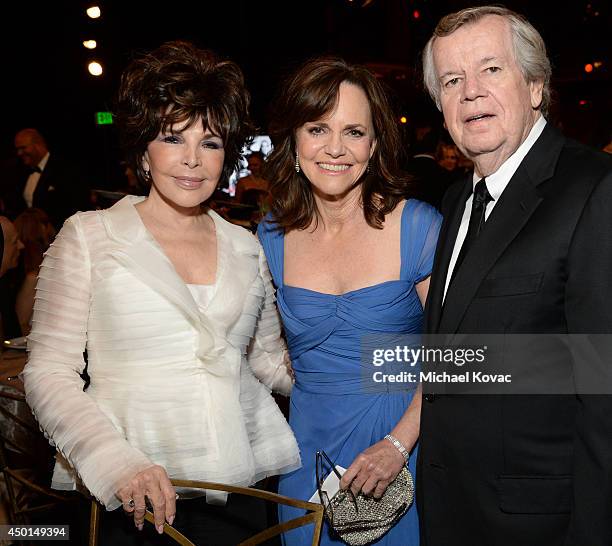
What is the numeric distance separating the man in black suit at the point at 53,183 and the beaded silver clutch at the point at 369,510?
6.39 metres

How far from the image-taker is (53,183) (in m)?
7.66

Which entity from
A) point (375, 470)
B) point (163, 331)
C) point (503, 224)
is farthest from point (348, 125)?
point (375, 470)

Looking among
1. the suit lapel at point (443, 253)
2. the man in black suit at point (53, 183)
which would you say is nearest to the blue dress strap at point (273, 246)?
the suit lapel at point (443, 253)

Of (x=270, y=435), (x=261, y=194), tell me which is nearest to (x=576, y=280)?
(x=270, y=435)

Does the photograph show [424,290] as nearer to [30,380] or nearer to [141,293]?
[141,293]

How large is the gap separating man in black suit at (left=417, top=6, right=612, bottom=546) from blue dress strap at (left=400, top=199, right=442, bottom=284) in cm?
31

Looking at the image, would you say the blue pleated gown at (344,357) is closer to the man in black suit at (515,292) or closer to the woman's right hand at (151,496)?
the man in black suit at (515,292)

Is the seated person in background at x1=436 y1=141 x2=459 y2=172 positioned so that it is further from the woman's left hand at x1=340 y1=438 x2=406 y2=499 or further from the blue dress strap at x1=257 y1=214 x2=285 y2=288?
the woman's left hand at x1=340 y1=438 x2=406 y2=499

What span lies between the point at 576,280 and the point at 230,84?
3.69 feet

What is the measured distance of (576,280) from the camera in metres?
1.38

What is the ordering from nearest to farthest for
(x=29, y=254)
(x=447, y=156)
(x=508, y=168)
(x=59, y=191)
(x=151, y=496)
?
(x=151, y=496) < (x=508, y=168) < (x=29, y=254) < (x=59, y=191) < (x=447, y=156)

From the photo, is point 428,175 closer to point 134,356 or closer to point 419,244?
point 419,244

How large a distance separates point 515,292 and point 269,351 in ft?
3.41

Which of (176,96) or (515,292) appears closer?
(515,292)
